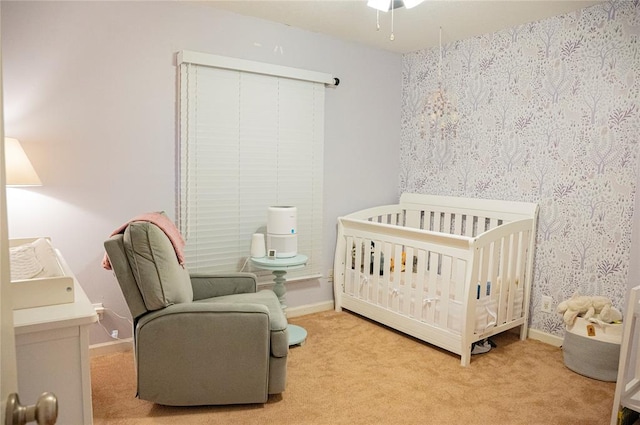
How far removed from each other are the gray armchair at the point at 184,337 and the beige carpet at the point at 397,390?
123mm

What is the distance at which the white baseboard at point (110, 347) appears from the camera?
2832mm

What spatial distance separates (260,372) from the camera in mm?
2244

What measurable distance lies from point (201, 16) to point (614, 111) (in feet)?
8.76

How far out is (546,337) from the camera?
3.19 meters

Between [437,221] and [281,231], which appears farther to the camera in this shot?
[437,221]

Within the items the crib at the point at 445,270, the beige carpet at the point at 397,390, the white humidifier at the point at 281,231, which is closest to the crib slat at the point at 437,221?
the crib at the point at 445,270

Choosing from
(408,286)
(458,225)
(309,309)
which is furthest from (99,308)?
(458,225)

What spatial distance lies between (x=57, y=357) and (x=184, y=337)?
82 cm

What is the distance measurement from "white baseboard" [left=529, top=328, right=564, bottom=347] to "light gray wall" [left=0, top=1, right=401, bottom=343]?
264cm

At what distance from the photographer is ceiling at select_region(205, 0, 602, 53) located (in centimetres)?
291

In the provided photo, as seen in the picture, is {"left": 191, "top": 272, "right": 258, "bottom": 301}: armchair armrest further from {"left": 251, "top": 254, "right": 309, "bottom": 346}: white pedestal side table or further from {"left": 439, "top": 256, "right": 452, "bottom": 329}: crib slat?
{"left": 439, "top": 256, "right": 452, "bottom": 329}: crib slat

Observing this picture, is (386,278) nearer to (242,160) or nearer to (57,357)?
(242,160)

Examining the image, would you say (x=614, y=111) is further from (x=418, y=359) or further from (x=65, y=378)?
(x=65, y=378)

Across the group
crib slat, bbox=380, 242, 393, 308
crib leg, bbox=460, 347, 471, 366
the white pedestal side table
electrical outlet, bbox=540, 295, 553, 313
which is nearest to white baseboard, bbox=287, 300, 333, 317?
the white pedestal side table
